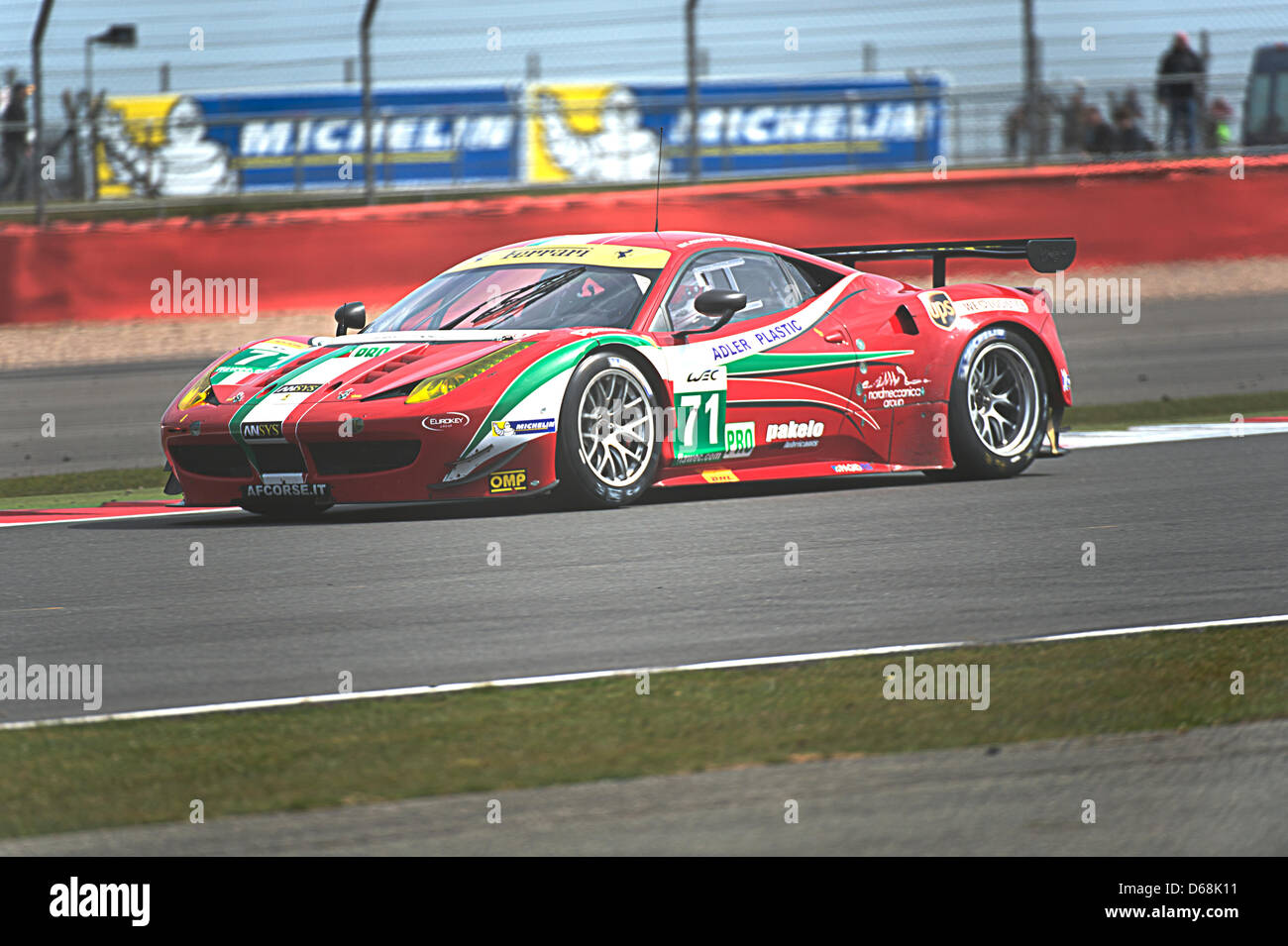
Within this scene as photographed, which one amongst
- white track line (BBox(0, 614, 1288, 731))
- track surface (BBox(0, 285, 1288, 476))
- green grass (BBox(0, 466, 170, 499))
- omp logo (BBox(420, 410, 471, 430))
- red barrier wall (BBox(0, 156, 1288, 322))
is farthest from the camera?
red barrier wall (BBox(0, 156, 1288, 322))

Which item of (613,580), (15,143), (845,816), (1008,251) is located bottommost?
(845,816)

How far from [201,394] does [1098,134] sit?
12.1 metres

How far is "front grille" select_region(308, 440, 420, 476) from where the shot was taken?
8.46m

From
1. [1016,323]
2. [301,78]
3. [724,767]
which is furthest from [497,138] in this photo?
[724,767]

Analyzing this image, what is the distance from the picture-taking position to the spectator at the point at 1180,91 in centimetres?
1947

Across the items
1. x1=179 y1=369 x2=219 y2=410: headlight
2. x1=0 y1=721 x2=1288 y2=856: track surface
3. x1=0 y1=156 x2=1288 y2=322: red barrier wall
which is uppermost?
x1=0 y1=156 x2=1288 y2=322: red barrier wall

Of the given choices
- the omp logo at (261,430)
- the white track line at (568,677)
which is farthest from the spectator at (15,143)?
the white track line at (568,677)

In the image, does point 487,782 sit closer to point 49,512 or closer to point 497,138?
point 49,512

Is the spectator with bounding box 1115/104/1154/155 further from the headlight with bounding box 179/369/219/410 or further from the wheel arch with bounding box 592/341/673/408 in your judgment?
the headlight with bounding box 179/369/219/410

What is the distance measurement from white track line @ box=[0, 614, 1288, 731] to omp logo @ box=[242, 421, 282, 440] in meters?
3.27

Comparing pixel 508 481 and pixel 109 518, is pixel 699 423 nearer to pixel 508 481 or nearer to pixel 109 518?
pixel 508 481

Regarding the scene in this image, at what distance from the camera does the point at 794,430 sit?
9.48 m

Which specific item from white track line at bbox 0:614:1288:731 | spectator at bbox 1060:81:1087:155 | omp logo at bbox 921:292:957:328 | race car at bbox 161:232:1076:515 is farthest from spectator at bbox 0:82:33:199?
white track line at bbox 0:614:1288:731

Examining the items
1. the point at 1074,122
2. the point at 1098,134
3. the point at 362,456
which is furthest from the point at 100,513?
the point at 1098,134
